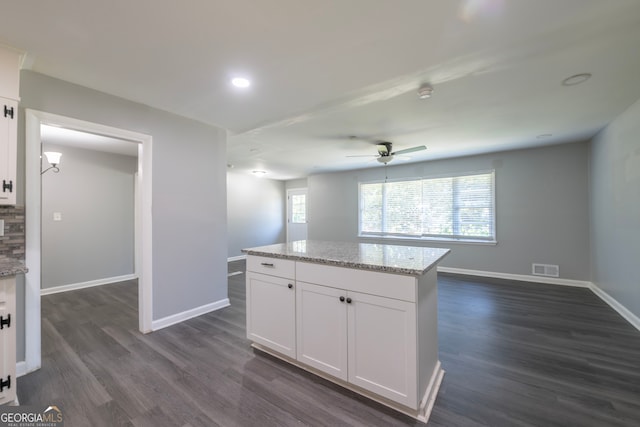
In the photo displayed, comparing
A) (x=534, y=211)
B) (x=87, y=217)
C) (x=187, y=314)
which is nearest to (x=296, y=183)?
(x=87, y=217)

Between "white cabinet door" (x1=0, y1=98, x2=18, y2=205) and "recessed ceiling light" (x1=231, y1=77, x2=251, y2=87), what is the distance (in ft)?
4.95

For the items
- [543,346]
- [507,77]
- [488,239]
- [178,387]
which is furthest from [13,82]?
[488,239]

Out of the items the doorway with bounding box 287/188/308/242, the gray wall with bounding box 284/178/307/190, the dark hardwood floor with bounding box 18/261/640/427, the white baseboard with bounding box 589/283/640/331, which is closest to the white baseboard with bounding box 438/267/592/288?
the white baseboard with bounding box 589/283/640/331

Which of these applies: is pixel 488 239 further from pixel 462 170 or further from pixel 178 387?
pixel 178 387

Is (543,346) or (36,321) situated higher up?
(36,321)

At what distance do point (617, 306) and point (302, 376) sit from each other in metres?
3.99

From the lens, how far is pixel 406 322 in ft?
5.24

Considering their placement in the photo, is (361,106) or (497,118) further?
(497,118)

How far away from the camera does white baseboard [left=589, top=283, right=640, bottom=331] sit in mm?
2843

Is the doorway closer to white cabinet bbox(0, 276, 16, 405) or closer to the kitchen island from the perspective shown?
the kitchen island

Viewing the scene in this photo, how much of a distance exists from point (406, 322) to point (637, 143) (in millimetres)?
3294

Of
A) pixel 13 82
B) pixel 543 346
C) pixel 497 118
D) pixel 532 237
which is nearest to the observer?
pixel 13 82

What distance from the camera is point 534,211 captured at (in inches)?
185

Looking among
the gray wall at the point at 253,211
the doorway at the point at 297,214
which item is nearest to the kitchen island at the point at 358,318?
the gray wall at the point at 253,211
